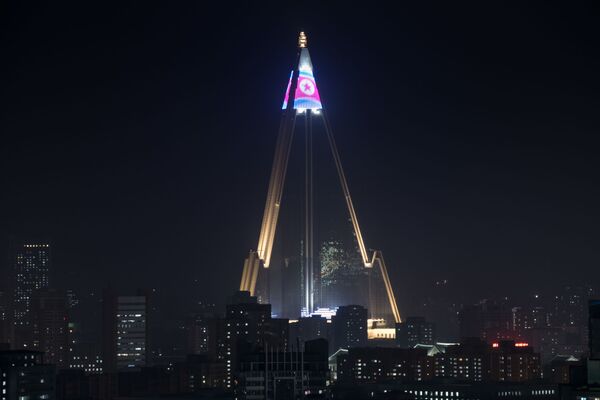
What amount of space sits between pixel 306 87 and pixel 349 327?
179 inches

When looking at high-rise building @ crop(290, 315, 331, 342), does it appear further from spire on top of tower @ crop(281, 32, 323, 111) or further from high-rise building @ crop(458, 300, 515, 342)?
high-rise building @ crop(458, 300, 515, 342)

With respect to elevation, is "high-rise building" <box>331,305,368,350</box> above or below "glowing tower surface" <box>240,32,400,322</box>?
below

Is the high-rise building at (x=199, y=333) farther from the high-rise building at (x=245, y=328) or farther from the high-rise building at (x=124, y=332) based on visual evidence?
the high-rise building at (x=245, y=328)

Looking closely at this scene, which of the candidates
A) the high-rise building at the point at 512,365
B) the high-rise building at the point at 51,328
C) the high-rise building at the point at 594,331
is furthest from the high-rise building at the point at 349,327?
the high-rise building at the point at 594,331

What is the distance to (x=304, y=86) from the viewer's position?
2934 centimetres

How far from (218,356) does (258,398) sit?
10.1m

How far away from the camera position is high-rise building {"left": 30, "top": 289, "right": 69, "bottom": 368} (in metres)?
33.2

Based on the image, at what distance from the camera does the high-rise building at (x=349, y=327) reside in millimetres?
30188

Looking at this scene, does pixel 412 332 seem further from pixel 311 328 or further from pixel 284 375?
pixel 284 375

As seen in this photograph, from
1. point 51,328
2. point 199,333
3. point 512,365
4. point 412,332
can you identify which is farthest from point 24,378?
point 199,333

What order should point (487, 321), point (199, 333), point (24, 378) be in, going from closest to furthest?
point (24, 378) → point (199, 333) → point (487, 321)

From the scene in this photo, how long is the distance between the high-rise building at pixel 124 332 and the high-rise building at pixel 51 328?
2.65 feet

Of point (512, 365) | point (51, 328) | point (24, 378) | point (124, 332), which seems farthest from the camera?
point (124, 332)

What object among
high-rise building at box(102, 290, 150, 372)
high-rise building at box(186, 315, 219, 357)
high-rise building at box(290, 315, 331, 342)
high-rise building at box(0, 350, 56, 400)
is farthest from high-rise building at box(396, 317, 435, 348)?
high-rise building at box(0, 350, 56, 400)
